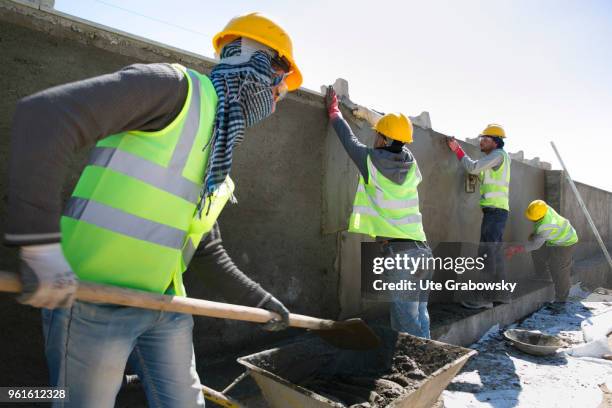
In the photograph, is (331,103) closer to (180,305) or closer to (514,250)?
(180,305)

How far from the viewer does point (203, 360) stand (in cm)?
290

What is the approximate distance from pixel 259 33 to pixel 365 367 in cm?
226

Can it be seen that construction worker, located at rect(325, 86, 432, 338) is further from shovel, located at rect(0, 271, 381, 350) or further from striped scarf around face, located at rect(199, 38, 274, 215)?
striped scarf around face, located at rect(199, 38, 274, 215)

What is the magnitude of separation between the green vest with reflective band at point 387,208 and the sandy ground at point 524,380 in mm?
1436

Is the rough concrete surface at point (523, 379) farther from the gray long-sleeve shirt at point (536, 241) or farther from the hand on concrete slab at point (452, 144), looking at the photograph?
the hand on concrete slab at point (452, 144)

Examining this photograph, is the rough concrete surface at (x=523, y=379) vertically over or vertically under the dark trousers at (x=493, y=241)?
under

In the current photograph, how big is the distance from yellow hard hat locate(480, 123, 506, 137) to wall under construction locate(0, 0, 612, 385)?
3.88 feet

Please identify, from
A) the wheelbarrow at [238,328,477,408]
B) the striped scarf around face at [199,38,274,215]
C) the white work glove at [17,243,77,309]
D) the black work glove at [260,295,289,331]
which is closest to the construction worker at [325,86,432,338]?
the wheelbarrow at [238,328,477,408]

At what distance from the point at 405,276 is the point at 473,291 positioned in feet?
8.40

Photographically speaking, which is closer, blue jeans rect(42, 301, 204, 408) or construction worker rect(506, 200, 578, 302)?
blue jeans rect(42, 301, 204, 408)

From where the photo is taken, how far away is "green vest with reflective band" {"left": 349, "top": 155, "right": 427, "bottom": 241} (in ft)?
10.7

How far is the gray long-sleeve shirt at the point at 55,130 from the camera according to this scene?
996 millimetres

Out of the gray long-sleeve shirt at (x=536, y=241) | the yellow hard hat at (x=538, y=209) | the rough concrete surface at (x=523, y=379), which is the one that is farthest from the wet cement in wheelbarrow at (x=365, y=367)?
the yellow hard hat at (x=538, y=209)

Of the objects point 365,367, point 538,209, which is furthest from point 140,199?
point 538,209
